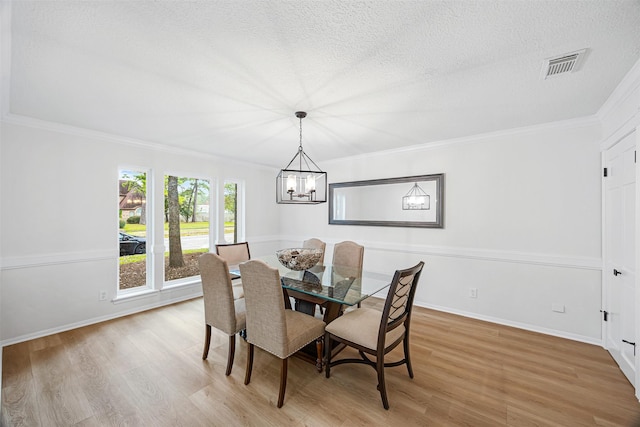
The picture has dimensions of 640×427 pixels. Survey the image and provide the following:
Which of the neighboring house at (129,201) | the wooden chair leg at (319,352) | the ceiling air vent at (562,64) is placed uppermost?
the ceiling air vent at (562,64)

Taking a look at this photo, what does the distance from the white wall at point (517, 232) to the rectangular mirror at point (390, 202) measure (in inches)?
5.0

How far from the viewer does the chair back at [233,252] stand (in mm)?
3439

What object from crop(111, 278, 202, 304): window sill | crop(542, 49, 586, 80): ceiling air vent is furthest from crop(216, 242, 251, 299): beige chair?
crop(542, 49, 586, 80): ceiling air vent

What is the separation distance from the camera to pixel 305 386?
2.09 m

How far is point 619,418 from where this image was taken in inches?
69.2

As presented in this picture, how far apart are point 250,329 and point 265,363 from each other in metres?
0.57

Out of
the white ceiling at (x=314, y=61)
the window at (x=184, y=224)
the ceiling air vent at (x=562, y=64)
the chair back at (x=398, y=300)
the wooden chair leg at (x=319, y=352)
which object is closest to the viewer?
the white ceiling at (x=314, y=61)

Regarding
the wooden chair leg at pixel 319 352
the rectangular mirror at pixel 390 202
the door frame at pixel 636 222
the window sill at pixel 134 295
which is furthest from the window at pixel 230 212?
the door frame at pixel 636 222

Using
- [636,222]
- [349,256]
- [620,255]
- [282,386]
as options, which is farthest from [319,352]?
[620,255]

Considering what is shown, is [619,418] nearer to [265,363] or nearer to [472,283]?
Result: [472,283]

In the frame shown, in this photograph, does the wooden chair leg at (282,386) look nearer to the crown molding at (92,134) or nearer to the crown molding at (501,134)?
the crown molding at (501,134)

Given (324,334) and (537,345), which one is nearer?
(324,334)

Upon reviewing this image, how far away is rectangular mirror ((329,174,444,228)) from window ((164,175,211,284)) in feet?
7.58

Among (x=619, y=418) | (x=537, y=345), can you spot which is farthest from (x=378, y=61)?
(x=537, y=345)
